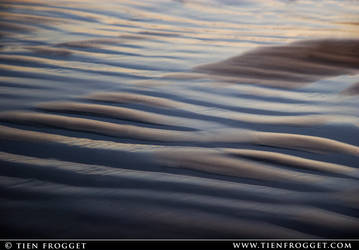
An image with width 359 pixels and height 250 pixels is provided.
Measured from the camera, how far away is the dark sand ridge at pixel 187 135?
144 centimetres

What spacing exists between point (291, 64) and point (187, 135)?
52.3 inches

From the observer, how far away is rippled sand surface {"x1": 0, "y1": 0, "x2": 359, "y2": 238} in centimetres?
106

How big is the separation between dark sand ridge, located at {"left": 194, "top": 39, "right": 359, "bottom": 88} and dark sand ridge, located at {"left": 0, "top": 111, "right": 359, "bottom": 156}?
72 cm

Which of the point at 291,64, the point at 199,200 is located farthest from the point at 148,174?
the point at 291,64

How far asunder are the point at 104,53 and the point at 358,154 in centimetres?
176

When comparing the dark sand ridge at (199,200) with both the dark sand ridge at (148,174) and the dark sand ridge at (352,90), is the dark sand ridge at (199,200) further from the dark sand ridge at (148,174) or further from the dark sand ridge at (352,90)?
the dark sand ridge at (352,90)

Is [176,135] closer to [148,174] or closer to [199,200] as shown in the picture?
[148,174]

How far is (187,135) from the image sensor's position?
1523 millimetres

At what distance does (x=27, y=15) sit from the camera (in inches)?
138

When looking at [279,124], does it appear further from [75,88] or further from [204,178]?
[75,88]

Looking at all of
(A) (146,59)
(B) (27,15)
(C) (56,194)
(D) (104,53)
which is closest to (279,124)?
(C) (56,194)

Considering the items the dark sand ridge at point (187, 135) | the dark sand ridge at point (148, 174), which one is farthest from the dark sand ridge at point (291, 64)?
the dark sand ridge at point (148, 174)

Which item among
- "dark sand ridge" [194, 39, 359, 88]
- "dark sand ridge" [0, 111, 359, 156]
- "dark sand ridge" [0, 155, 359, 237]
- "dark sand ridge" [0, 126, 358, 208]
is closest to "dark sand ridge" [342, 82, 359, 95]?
"dark sand ridge" [194, 39, 359, 88]

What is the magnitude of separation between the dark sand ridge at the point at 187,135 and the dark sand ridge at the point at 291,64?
0.72 meters
